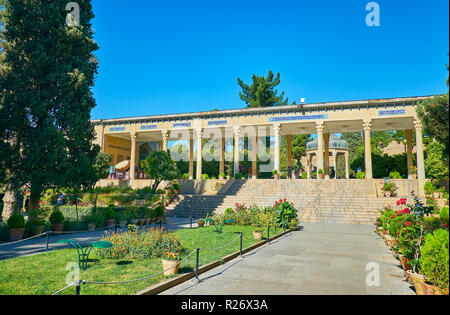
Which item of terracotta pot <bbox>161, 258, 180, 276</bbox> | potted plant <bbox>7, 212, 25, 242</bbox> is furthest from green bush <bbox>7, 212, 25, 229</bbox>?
terracotta pot <bbox>161, 258, 180, 276</bbox>

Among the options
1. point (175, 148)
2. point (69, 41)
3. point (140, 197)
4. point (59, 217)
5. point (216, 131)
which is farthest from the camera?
point (175, 148)

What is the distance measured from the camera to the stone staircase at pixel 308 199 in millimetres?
21047

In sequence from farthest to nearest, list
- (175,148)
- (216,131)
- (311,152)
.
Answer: (175,148) → (311,152) → (216,131)

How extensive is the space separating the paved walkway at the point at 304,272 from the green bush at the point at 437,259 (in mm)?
1154

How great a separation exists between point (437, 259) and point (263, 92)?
47.4 meters

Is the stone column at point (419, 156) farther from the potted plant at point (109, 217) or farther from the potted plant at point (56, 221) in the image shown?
the potted plant at point (56, 221)

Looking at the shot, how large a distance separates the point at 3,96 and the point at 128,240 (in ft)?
37.9

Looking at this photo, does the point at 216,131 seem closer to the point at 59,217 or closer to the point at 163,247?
the point at 59,217

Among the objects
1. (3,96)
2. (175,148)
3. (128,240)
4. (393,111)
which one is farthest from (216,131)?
(128,240)

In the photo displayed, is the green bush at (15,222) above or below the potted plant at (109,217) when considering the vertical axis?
above

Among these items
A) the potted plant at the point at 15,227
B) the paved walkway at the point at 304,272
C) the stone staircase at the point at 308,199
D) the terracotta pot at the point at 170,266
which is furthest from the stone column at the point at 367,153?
the potted plant at the point at 15,227

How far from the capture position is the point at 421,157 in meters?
30.0

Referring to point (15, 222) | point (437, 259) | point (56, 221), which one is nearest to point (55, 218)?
point (56, 221)

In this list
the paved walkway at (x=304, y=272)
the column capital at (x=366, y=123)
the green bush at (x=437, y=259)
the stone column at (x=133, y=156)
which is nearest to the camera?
the green bush at (x=437, y=259)
